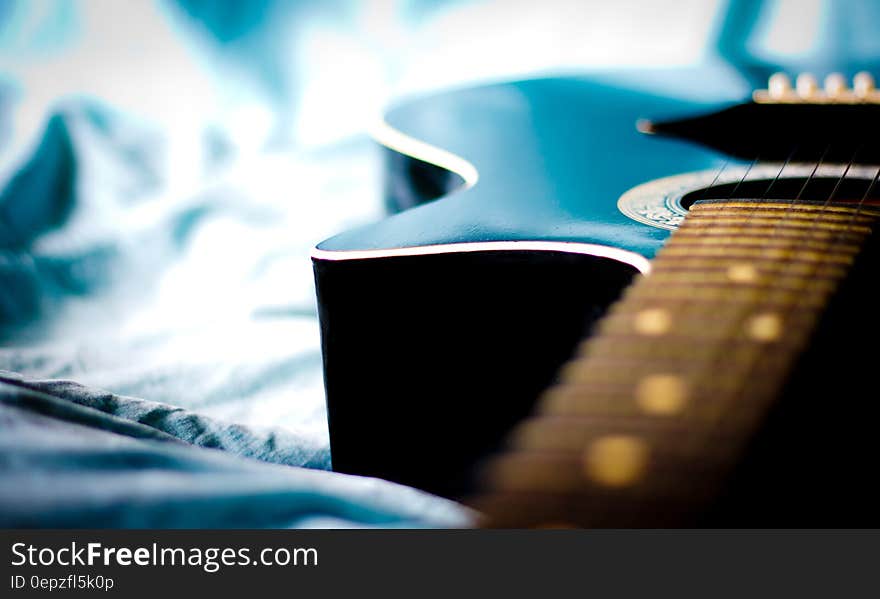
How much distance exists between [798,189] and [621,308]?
30cm

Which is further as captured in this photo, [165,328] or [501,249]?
[165,328]

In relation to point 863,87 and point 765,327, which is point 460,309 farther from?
point 863,87

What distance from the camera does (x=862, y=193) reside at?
0.58 metres

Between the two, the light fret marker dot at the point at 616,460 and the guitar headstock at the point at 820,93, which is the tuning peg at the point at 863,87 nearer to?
the guitar headstock at the point at 820,93

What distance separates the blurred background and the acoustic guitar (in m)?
0.20

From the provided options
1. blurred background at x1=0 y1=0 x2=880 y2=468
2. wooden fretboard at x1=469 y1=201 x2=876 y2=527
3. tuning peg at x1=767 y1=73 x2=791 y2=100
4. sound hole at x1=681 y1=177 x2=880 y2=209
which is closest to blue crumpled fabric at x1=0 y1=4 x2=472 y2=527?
blurred background at x1=0 y1=0 x2=880 y2=468

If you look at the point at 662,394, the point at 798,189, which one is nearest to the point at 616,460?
the point at 662,394

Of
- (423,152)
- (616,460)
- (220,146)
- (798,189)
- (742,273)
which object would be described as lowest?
(616,460)

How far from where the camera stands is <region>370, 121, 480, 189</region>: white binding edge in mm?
655

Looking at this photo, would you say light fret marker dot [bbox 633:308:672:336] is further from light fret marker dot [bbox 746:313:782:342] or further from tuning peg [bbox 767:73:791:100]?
tuning peg [bbox 767:73:791:100]

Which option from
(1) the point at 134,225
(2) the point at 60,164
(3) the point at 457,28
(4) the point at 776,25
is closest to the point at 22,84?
(2) the point at 60,164

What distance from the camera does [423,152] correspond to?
0.75 m

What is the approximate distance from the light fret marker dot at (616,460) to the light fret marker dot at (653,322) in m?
0.08

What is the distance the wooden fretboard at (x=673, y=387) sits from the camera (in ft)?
0.83
